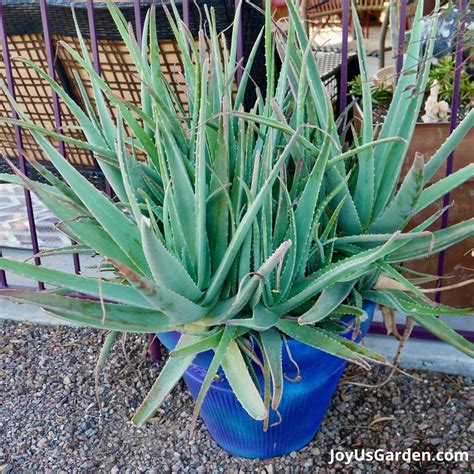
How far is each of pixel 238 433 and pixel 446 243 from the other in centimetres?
69

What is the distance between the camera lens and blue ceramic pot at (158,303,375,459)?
1390mm

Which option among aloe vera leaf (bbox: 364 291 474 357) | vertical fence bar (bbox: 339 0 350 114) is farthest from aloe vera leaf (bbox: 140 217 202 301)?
vertical fence bar (bbox: 339 0 350 114)

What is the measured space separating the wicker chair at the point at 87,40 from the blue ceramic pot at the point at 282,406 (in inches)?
37.6

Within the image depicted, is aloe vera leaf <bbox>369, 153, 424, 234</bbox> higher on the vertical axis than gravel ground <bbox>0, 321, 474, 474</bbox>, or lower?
higher

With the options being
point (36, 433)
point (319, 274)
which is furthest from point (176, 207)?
point (36, 433)

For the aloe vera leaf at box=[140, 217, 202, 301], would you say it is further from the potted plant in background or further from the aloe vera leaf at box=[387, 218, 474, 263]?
the potted plant in background

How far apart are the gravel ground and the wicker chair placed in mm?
928

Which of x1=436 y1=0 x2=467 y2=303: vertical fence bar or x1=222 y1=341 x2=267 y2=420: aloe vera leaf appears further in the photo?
x1=436 y1=0 x2=467 y2=303: vertical fence bar

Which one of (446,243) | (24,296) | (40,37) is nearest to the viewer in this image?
(24,296)

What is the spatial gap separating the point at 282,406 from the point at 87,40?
1.53 m

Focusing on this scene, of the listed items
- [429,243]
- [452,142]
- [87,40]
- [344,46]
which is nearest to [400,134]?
[452,142]

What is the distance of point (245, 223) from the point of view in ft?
3.90

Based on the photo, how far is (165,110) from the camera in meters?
1.33

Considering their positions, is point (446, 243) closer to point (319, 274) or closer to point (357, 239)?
point (357, 239)
